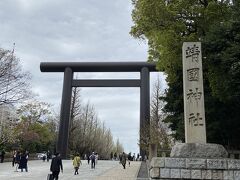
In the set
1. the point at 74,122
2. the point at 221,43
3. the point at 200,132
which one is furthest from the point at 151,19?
the point at 74,122

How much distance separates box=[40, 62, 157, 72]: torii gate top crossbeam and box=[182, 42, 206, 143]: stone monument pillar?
2253cm

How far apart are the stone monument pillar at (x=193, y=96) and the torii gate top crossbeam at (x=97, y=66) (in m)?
22.5

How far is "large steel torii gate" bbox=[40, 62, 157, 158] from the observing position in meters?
32.9

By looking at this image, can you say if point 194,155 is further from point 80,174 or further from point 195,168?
point 80,174

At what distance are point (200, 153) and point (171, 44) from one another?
6.81 meters

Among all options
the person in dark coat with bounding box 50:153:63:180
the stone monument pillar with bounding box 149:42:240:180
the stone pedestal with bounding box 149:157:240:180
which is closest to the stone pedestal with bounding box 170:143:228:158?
the stone monument pillar with bounding box 149:42:240:180

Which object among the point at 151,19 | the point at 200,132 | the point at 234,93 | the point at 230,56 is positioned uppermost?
the point at 151,19

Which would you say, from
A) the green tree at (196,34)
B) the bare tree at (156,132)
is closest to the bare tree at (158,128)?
the bare tree at (156,132)

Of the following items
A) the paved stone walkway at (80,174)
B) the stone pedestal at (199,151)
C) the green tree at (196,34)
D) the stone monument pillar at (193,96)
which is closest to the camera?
the stone pedestal at (199,151)

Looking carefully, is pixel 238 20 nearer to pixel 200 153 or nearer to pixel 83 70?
pixel 200 153

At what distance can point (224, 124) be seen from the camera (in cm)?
1490

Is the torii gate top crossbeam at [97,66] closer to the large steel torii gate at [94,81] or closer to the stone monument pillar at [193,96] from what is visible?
the large steel torii gate at [94,81]

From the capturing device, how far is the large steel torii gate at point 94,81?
32.9 meters

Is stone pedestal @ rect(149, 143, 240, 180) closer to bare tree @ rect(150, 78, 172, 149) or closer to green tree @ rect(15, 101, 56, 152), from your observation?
bare tree @ rect(150, 78, 172, 149)
